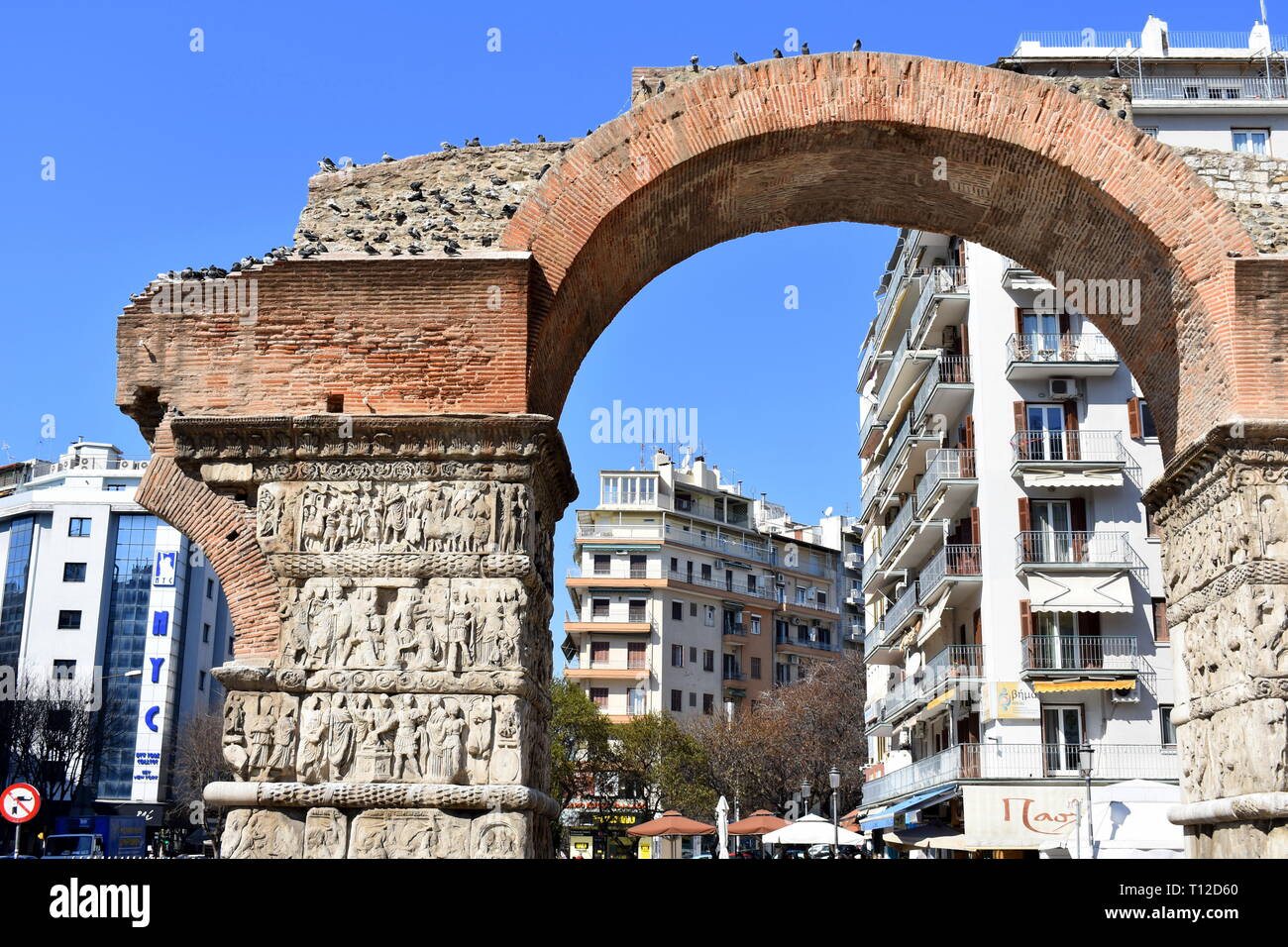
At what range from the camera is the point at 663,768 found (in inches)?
1722

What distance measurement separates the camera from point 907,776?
27406 millimetres

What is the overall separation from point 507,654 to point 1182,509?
16.0 ft

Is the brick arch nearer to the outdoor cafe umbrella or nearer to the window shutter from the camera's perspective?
the window shutter

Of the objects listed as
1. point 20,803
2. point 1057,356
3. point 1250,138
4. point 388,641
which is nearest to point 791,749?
point 1057,356

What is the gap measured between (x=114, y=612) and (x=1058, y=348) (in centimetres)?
3936

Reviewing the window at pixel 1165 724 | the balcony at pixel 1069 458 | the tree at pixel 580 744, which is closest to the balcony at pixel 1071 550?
the balcony at pixel 1069 458

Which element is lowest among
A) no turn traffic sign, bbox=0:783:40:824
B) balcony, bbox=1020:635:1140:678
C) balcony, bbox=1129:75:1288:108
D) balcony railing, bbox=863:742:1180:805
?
no turn traffic sign, bbox=0:783:40:824

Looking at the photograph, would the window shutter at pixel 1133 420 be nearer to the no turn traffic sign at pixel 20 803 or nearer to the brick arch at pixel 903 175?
the brick arch at pixel 903 175

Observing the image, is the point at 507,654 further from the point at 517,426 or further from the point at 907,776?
the point at 907,776

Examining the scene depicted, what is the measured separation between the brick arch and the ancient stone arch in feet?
0.07

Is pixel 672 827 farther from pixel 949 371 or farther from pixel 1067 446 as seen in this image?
pixel 1067 446

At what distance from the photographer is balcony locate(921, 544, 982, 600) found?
78.8ft

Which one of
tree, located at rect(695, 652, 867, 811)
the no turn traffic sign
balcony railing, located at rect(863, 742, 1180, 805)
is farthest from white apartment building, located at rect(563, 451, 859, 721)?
the no turn traffic sign

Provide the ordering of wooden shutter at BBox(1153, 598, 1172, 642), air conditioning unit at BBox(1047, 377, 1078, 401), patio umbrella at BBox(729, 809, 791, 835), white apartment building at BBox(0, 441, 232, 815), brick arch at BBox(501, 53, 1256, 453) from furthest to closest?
1. white apartment building at BBox(0, 441, 232, 815)
2. patio umbrella at BBox(729, 809, 791, 835)
3. air conditioning unit at BBox(1047, 377, 1078, 401)
4. wooden shutter at BBox(1153, 598, 1172, 642)
5. brick arch at BBox(501, 53, 1256, 453)
